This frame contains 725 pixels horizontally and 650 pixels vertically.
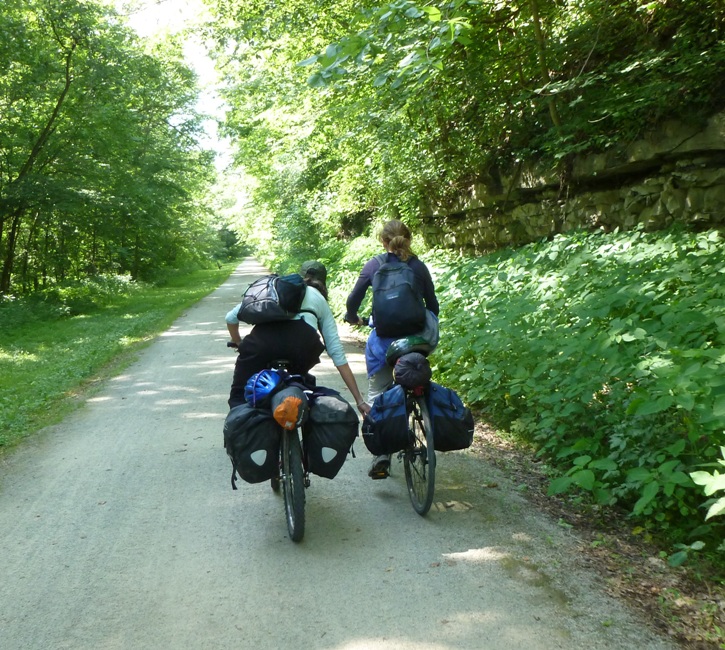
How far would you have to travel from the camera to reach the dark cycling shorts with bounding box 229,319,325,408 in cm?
450

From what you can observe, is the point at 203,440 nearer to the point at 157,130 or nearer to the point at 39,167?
the point at 39,167

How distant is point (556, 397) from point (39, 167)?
21083mm

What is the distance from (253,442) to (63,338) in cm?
1329

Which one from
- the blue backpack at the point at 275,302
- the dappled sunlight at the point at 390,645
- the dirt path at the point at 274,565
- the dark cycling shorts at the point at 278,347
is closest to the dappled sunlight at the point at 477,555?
the dirt path at the point at 274,565

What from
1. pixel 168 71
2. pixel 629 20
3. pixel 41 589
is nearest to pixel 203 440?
pixel 41 589

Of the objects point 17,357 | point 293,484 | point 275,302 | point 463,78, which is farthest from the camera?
point 17,357

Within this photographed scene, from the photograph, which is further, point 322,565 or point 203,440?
point 203,440

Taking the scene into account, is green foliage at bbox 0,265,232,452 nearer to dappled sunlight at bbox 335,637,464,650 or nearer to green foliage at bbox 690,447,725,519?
dappled sunlight at bbox 335,637,464,650

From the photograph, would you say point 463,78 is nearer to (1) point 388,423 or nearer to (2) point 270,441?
(1) point 388,423

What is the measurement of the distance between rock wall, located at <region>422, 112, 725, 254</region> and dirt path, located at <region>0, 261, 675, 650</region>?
13.9 feet

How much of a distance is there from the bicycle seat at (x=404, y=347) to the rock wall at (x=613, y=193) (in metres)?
4.34

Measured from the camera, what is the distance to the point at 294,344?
4.50 metres

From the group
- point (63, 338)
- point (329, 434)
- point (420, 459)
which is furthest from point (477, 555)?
point (63, 338)

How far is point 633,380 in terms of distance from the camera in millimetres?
4617
